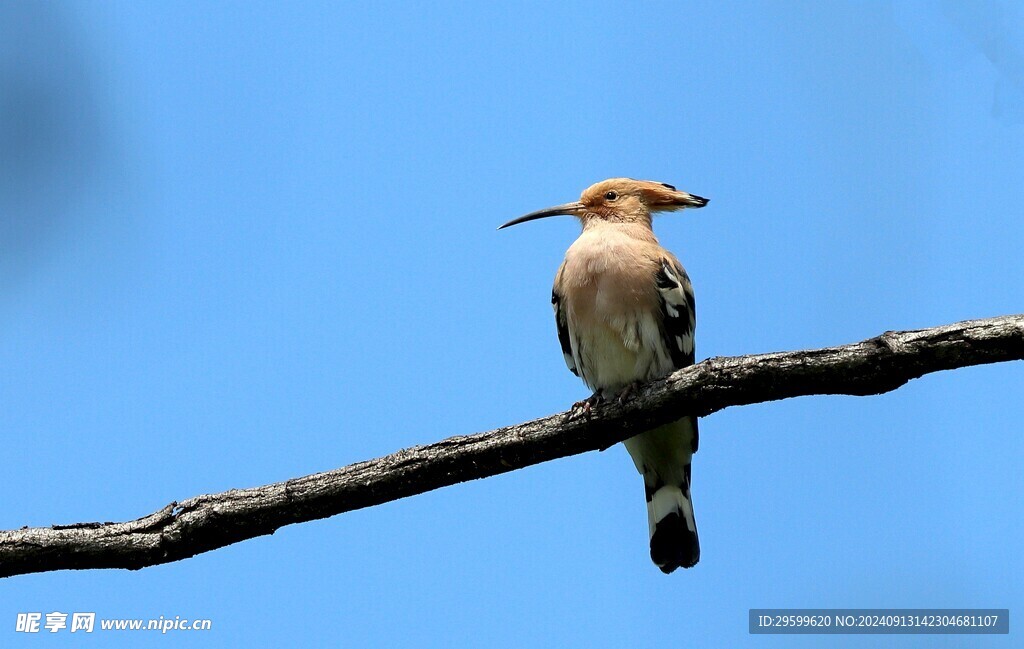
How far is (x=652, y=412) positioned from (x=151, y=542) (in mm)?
1757

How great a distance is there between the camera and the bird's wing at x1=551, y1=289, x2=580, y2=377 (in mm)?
4547

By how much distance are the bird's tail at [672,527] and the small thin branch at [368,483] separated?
4.23 feet

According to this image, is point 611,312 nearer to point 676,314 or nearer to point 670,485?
point 676,314

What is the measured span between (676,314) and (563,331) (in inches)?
23.8

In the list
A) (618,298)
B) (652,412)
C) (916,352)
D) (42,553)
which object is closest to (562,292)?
(618,298)

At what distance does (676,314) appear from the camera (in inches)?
166

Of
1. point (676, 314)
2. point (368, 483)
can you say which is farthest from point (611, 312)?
point (368, 483)

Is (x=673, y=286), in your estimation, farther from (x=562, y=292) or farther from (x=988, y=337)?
(x=988, y=337)

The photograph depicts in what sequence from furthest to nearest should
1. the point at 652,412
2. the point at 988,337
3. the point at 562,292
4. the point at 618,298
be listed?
the point at 562,292
the point at 618,298
the point at 652,412
the point at 988,337

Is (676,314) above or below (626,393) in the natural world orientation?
above

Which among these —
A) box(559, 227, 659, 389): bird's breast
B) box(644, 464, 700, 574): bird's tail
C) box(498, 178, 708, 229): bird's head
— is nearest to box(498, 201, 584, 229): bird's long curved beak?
box(498, 178, 708, 229): bird's head

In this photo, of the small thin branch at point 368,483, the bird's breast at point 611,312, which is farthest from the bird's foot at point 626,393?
the bird's breast at point 611,312

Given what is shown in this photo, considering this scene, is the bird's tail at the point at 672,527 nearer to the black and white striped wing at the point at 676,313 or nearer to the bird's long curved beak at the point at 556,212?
the black and white striped wing at the point at 676,313

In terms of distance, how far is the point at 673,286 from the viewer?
4.28 meters
